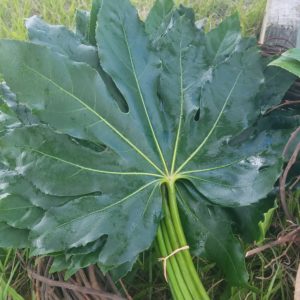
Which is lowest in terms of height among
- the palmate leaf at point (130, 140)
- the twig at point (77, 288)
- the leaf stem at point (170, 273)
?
the twig at point (77, 288)

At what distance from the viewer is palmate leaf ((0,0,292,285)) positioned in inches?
33.1

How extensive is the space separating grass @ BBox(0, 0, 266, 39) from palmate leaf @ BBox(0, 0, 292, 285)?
84cm

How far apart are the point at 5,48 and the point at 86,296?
43cm

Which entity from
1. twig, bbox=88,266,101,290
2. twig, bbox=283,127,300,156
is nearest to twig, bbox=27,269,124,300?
twig, bbox=88,266,101,290

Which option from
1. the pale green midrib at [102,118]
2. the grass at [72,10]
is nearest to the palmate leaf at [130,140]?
the pale green midrib at [102,118]

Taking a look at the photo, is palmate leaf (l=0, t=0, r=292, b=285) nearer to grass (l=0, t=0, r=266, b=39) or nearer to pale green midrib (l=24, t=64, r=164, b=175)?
pale green midrib (l=24, t=64, r=164, b=175)

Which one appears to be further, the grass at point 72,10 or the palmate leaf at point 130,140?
the grass at point 72,10

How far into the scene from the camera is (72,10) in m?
1.87

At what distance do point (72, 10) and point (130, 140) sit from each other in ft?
3.62

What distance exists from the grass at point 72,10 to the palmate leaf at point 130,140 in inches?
33.0

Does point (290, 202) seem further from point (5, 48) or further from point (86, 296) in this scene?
point (5, 48)

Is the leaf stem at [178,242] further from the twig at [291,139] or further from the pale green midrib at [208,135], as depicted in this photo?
the twig at [291,139]

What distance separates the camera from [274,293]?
98 cm

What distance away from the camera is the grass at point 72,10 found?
1.77 metres
